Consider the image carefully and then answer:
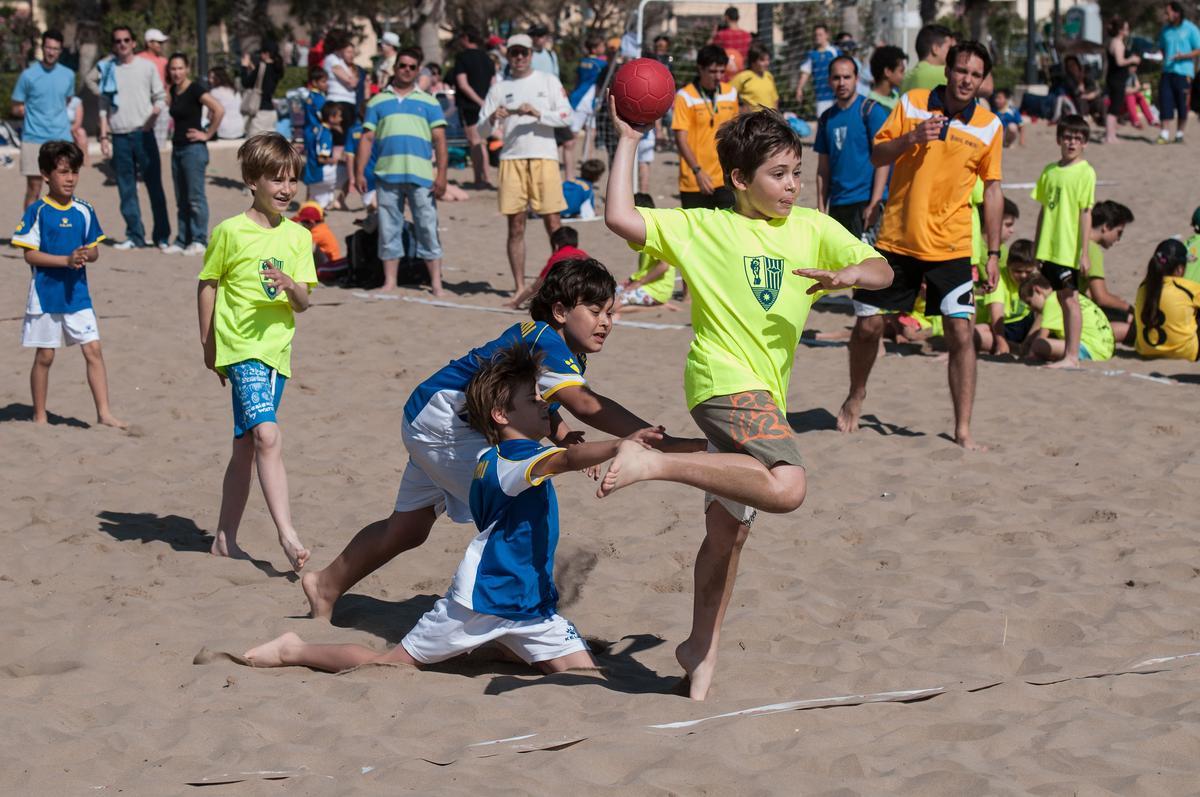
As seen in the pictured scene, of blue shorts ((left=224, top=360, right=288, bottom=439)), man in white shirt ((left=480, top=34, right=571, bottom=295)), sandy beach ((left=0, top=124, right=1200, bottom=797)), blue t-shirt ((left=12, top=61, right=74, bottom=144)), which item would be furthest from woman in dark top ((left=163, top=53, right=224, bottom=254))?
blue shorts ((left=224, top=360, right=288, bottom=439))

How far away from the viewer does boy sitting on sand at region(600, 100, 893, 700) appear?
433 cm

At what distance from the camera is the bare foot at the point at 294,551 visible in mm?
5625

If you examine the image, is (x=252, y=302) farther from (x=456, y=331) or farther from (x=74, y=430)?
(x=456, y=331)

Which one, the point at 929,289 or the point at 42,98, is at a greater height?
the point at 42,98

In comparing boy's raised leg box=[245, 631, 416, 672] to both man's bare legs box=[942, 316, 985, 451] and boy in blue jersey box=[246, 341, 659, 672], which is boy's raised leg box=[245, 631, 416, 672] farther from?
man's bare legs box=[942, 316, 985, 451]

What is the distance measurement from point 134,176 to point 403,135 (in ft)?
12.0

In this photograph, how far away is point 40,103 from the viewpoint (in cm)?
1391

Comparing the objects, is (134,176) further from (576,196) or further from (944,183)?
(944,183)

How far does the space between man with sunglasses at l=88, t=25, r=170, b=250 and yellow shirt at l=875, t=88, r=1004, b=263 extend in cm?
861

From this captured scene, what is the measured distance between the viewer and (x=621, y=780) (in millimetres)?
3695

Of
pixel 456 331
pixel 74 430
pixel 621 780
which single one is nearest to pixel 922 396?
pixel 456 331

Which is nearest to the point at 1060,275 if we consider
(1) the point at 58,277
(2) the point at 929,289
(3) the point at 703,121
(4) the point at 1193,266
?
(4) the point at 1193,266

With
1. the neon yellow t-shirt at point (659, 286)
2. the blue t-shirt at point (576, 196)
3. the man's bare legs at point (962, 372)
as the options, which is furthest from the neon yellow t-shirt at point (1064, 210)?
the blue t-shirt at point (576, 196)

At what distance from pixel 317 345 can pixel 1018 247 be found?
529cm
